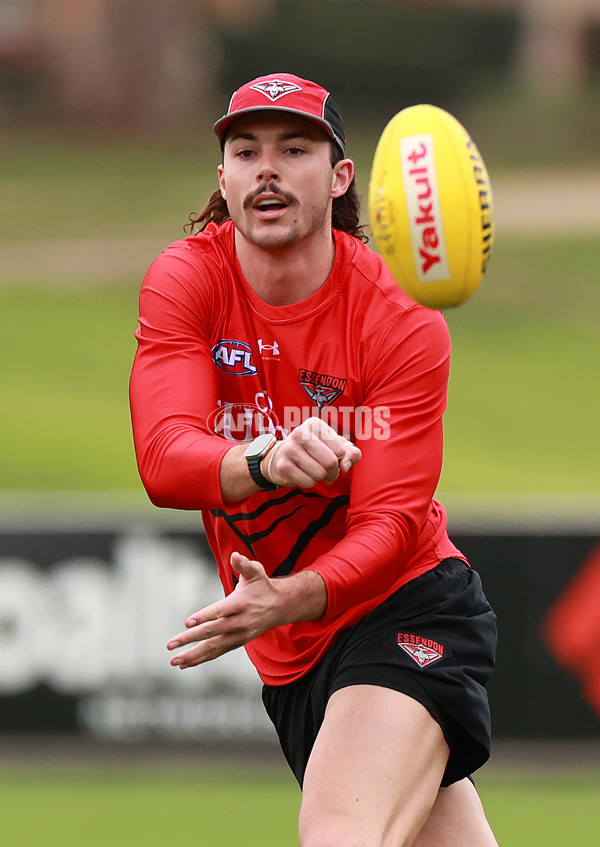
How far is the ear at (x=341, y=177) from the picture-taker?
4.36 metres

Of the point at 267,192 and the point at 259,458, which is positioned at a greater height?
the point at 267,192

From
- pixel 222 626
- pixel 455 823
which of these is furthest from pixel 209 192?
pixel 222 626

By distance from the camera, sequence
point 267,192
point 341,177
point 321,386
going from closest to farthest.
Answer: point 267,192 → point 321,386 → point 341,177

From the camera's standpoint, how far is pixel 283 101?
13.6 ft

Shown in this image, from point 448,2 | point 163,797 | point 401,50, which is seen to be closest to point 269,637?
point 163,797

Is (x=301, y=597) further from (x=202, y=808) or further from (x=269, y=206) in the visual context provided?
Answer: (x=202, y=808)

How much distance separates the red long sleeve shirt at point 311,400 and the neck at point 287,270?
31 millimetres

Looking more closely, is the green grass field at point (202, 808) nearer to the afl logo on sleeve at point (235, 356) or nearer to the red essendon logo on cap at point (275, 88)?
the afl logo on sleeve at point (235, 356)

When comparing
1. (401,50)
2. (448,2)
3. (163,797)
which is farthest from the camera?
(448,2)

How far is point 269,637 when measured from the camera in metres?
4.55

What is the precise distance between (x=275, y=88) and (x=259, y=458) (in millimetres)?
1104

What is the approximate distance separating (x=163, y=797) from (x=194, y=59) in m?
25.4

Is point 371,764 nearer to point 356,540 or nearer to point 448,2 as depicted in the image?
point 356,540

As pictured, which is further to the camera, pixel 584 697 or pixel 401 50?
pixel 401 50
